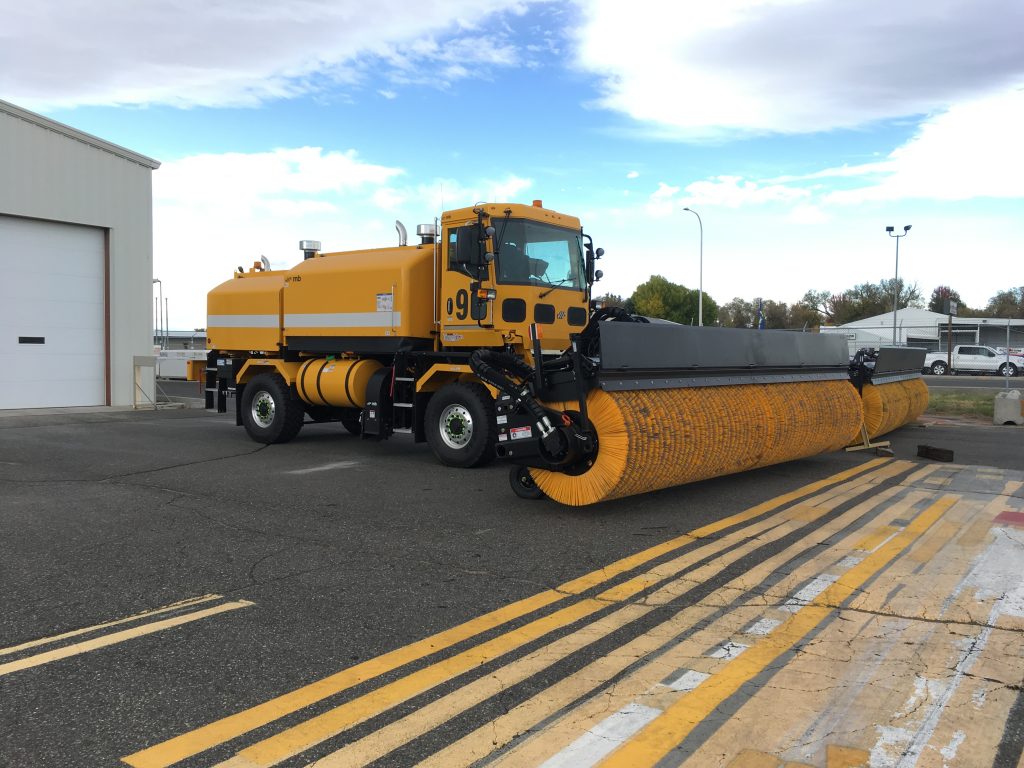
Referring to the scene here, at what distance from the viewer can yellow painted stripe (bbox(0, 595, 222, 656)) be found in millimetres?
3869

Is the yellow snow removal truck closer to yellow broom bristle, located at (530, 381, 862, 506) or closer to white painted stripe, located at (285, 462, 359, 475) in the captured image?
yellow broom bristle, located at (530, 381, 862, 506)

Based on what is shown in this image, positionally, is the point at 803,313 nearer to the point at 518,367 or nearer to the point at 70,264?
the point at 70,264

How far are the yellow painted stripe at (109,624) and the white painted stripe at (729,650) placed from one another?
2.79 meters

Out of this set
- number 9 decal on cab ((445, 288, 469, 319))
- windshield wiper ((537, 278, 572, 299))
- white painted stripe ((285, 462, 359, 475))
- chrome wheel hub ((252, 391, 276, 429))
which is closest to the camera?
white painted stripe ((285, 462, 359, 475))

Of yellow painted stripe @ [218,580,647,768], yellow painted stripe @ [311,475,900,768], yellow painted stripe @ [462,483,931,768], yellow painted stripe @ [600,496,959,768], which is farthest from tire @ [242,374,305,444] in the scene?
yellow painted stripe @ [600,496,959,768]

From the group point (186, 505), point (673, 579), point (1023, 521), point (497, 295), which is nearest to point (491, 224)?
point (497, 295)

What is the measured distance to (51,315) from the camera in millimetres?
17156

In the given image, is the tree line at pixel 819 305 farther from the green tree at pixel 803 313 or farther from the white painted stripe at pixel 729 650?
the white painted stripe at pixel 729 650

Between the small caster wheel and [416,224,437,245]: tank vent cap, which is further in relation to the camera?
[416,224,437,245]: tank vent cap

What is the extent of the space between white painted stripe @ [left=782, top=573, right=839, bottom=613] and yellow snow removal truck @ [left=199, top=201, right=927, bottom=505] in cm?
182

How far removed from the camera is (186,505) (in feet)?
23.8

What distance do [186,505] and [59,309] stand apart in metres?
12.5

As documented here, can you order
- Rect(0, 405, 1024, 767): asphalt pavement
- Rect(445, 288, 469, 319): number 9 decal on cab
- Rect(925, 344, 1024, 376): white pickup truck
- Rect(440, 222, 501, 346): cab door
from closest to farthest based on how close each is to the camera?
1. Rect(0, 405, 1024, 767): asphalt pavement
2. Rect(440, 222, 501, 346): cab door
3. Rect(445, 288, 469, 319): number 9 decal on cab
4. Rect(925, 344, 1024, 376): white pickup truck

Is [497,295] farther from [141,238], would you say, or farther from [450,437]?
[141,238]
